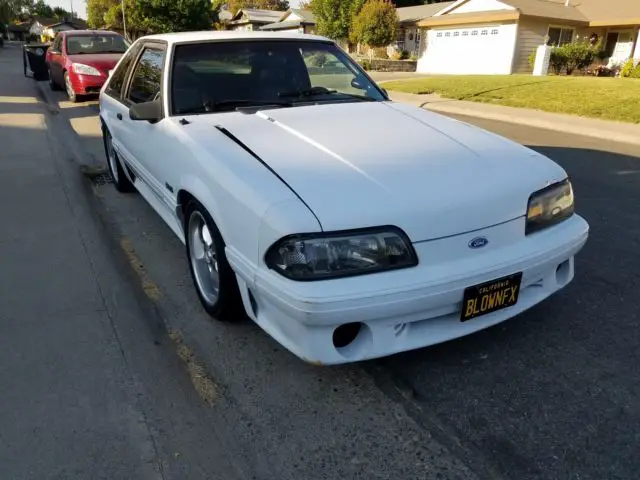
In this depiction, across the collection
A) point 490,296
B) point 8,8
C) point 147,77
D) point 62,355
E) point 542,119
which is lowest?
point 542,119

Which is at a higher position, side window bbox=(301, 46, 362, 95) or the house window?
side window bbox=(301, 46, 362, 95)

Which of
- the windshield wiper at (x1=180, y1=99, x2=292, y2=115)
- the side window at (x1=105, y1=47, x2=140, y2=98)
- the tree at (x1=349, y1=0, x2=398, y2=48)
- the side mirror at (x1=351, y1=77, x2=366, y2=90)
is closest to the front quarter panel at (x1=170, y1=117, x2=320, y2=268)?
the windshield wiper at (x1=180, y1=99, x2=292, y2=115)

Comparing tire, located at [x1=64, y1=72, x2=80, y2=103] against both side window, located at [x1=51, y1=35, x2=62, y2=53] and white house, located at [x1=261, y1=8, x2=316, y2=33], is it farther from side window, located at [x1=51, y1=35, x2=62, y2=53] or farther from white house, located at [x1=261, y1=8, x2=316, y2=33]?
white house, located at [x1=261, y1=8, x2=316, y2=33]

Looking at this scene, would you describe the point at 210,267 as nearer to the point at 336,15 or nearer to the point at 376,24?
the point at 376,24

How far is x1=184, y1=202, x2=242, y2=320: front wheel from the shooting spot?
2.77m

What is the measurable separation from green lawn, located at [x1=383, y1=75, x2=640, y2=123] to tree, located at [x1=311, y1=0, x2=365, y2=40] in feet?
60.7

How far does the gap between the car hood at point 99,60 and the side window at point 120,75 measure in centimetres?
727

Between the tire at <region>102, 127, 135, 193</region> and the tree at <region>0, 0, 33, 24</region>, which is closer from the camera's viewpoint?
the tire at <region>102, 127, 135, 193</region>

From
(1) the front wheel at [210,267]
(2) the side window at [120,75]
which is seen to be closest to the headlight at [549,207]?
(1) the front wheel at [210,267]

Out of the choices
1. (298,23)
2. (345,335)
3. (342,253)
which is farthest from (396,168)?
(298,23)

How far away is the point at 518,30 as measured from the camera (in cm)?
2623

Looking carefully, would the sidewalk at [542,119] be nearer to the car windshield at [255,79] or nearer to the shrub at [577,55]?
the car windshield at [255,79]

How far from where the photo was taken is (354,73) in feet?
13.9

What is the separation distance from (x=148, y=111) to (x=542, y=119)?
9.57 m
